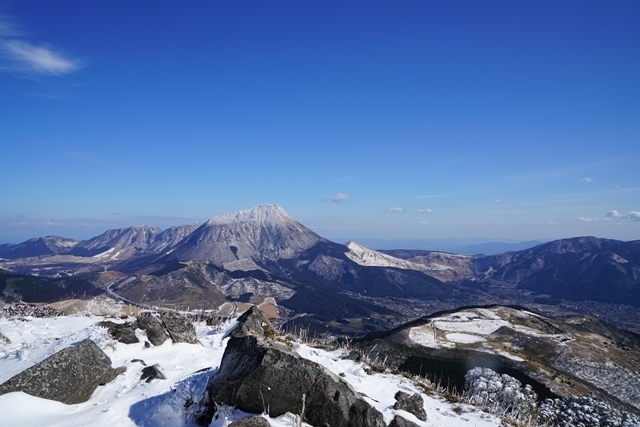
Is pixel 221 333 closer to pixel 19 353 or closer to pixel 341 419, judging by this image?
pixel 19 353

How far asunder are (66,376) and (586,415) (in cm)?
3538

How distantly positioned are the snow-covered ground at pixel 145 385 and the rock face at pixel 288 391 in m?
0.33

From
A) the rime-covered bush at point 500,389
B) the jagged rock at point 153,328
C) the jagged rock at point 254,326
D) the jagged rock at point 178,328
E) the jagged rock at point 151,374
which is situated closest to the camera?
the jagged rock at point 151,374

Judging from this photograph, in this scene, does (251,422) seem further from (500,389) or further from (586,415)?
(500,389)

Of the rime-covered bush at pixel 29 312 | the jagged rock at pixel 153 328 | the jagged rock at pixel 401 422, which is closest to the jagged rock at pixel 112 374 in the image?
the jagged rock at pixel 153 328

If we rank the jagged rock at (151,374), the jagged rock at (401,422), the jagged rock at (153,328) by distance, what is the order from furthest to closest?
the jagged rock at (153,328), the jagged rock at (151,374), the jagged rock at (401,422)

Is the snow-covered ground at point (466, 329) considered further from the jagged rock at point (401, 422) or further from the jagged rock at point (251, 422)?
the jagged rock at point (251, 422)

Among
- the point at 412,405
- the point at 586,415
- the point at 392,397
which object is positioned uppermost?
the point at 412,405

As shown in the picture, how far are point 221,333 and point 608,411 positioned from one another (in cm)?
3250

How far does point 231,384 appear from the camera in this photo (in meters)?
7.99

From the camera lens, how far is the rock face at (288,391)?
25.6 ft

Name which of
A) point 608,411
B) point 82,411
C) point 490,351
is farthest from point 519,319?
point 82,411

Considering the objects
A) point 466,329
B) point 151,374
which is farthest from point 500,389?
point 466,329

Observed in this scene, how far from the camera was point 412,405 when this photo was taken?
10.5 m
